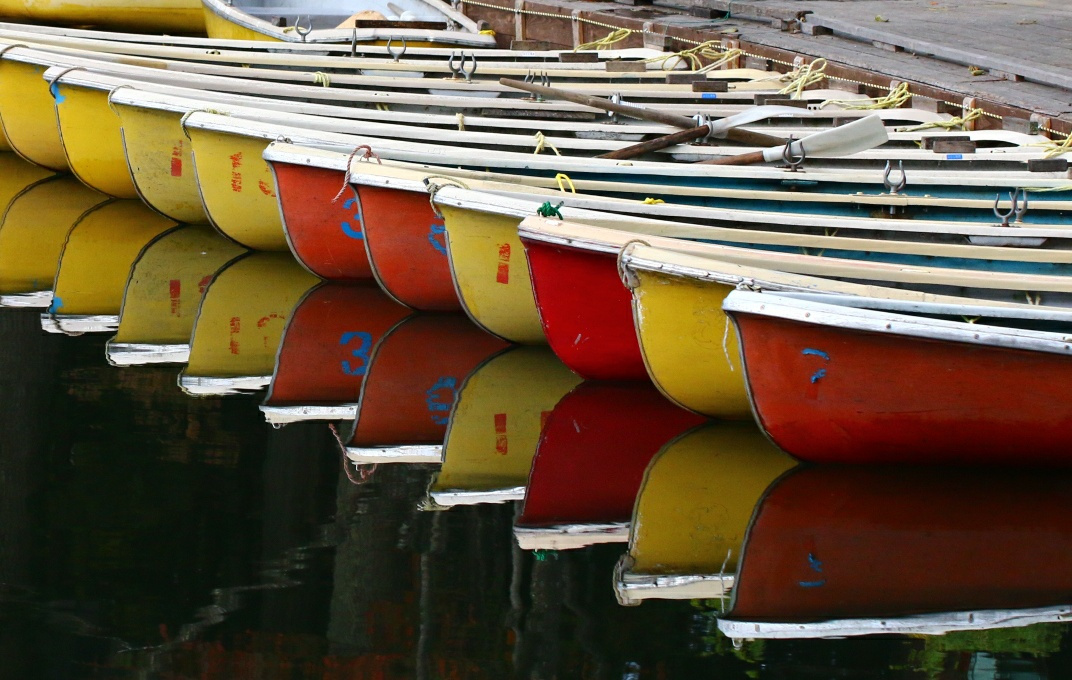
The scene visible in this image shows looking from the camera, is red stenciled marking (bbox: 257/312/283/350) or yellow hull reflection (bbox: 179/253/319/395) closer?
yellow hull reflection (bbox: 179/253/319/395)

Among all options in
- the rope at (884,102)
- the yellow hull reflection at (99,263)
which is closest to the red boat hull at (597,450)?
the yellow hull reflection at (99,263)

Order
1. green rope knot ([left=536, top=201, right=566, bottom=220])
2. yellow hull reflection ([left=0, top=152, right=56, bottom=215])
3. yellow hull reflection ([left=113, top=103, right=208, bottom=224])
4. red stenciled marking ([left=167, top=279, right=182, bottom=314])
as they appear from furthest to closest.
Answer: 1. yellow hull reflection ([left=0, top=152, right=56, bottom=215])
2. yellow hull reflection ([left=113, top=103, right=208, bottom=224])
3. red stenciled marking ([left=167, top=279, right=182, bottom=314])
4. green rope knot ([left=536, top=201, right=566, bottom=220])

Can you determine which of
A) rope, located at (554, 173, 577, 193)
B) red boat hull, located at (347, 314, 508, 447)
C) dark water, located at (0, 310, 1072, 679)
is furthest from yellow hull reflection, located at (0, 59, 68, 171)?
dark water, located at (0, 310, 1072, 679)

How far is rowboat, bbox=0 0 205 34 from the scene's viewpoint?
13.6m

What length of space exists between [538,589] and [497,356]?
2.42 m

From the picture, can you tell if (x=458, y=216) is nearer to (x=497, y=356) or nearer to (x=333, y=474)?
(x=497, y=356)

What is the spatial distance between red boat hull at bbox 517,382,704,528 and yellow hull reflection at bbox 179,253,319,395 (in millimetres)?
1483

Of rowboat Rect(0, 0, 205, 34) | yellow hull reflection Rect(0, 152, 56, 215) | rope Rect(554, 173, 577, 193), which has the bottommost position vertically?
yellow hull reflection Rect(0, 152, 56, 215)

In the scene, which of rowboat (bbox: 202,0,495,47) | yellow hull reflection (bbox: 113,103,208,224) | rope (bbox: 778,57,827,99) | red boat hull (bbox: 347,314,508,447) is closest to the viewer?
red boat hull (bbox: 347,314,508,447)

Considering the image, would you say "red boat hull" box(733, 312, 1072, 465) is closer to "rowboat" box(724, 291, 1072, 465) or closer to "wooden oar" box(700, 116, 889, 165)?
"rowboat" box(724, 291, 1072, 465)

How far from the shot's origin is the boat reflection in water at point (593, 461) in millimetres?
5551

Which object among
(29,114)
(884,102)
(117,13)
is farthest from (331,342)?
(117,13)

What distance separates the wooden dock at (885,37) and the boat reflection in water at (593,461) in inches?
143

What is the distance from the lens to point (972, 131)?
31.3 ft
